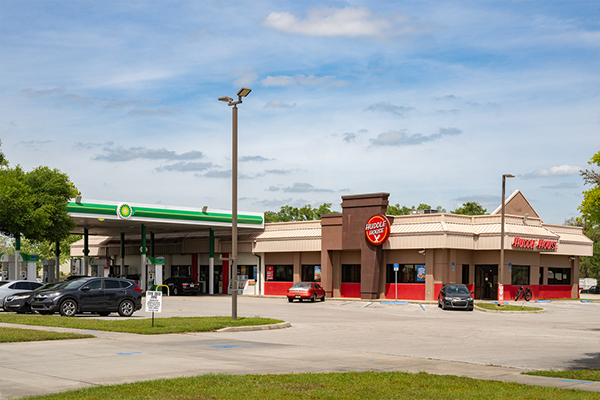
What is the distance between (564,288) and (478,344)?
39.6 metres

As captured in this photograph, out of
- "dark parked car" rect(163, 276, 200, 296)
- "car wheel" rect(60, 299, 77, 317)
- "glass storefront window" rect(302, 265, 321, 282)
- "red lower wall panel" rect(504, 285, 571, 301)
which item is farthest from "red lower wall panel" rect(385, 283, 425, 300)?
"car wheel" rect(60, 299, 77, 317)

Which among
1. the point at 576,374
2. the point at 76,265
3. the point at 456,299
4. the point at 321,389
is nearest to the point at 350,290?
the point at 456,299

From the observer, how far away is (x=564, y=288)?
55.6 m

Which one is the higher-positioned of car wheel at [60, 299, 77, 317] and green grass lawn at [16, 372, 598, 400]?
green grass lawn at [16, 372, 598, 400]

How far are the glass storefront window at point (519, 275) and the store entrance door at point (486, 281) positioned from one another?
126 cm

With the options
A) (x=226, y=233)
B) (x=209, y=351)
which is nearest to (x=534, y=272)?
(x=226, y=233)

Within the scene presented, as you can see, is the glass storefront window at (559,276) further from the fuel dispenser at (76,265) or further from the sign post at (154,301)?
the fuel dispenser at (76,265)

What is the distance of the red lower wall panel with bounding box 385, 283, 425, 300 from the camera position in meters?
47.9

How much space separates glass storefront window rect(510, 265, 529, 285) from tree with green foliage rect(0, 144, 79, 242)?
30244 mm

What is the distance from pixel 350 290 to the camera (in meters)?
51.9

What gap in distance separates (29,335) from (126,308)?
31.8 feet

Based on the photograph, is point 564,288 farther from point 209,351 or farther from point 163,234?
point 209,351

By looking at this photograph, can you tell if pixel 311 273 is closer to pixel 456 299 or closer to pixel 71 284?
pixel 456 299

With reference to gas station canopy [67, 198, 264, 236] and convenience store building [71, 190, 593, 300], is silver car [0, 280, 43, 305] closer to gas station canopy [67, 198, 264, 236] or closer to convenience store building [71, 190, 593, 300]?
gas station canopy [67, 198, 264, 236]
